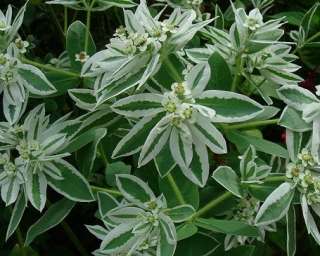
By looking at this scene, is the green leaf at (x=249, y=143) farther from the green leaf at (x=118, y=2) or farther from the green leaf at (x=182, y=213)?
the green leaf at (x=118, y=2)

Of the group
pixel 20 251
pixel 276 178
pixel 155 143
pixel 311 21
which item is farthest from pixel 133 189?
pixel 311 21

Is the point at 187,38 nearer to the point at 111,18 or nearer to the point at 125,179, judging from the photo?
the point at 125,179

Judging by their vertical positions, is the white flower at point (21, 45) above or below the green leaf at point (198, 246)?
above

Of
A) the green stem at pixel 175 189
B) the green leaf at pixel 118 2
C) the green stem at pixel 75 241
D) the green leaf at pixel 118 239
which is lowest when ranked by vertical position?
the green stem at pixel 75 241

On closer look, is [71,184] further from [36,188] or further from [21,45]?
[21,45]

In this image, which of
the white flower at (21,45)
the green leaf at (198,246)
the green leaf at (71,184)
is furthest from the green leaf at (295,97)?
the white flower at (21,45)

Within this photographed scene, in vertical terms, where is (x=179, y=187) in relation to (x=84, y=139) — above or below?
below

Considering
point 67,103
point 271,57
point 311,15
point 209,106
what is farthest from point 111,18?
point 209,106
